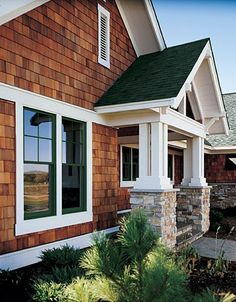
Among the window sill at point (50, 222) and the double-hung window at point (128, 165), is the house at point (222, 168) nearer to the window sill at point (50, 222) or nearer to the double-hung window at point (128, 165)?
the double-hung window at point (128, 165)

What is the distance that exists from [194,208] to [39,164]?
5567 mm

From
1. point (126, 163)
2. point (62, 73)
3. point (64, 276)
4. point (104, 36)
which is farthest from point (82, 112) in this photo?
point (126, 163)

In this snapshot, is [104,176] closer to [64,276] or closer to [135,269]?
[64,276]

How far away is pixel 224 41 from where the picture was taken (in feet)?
8.20

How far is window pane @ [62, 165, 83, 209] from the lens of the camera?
643 centimetres

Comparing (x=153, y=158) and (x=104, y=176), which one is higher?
(x=153, y=158)

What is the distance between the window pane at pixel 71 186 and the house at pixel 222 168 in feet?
30.8

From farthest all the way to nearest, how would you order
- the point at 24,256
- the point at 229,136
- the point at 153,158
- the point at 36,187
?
the point at 229,136
the point at 153,158
the point at 36,187
the point at 24,256

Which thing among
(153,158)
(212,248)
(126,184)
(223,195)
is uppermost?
(153,158)

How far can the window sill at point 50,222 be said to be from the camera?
5.28m

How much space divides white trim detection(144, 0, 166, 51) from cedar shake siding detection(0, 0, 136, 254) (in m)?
0.75

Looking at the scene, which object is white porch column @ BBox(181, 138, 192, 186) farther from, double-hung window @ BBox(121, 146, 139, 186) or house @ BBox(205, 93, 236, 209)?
house @ BBox(205, 93, 236, 209)

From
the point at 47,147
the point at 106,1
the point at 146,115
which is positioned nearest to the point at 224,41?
the point at 47,147

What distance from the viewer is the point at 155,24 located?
862cm
